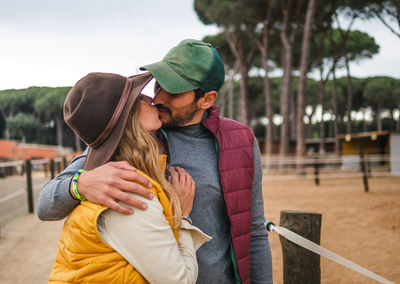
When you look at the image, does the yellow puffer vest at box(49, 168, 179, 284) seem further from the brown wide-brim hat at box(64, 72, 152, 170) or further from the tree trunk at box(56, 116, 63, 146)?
the tree trunk at box(56, 116, 63, 146)

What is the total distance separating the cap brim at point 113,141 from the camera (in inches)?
37.0

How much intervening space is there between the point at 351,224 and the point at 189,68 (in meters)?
5.38

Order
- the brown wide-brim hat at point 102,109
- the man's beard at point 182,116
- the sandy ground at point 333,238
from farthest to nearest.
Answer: the sandy ground at point 333,238
the man's beard at point 182,116
the brown wide-brim hat at point 102,109

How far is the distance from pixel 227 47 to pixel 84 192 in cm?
1994

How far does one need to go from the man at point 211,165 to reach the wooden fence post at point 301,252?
44 cm

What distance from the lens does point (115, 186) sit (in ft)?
2.77

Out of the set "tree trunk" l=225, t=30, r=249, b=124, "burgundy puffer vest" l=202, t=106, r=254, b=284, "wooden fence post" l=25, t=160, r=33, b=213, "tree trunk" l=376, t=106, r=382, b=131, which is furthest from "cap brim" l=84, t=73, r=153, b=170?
"tree trunk" l=376, t=106, r=382, b=131

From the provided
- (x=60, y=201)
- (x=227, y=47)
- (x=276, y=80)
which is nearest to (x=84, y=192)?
(x=60, y=201)

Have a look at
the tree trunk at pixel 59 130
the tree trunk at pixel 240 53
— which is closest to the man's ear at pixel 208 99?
the tree trunk at pixel 59 130

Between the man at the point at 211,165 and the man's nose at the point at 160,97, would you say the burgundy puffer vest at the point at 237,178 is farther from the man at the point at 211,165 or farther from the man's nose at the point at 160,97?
the man's nose at the point at 160,97

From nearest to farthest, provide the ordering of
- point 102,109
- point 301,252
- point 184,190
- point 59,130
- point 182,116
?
point 102,109
point 184,190
point 182,116
point 301,252
point 59,130

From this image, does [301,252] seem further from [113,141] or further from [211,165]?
[113,141]

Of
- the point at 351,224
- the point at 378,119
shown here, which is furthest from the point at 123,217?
the point at 378,119

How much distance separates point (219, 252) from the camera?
4.06 ft
